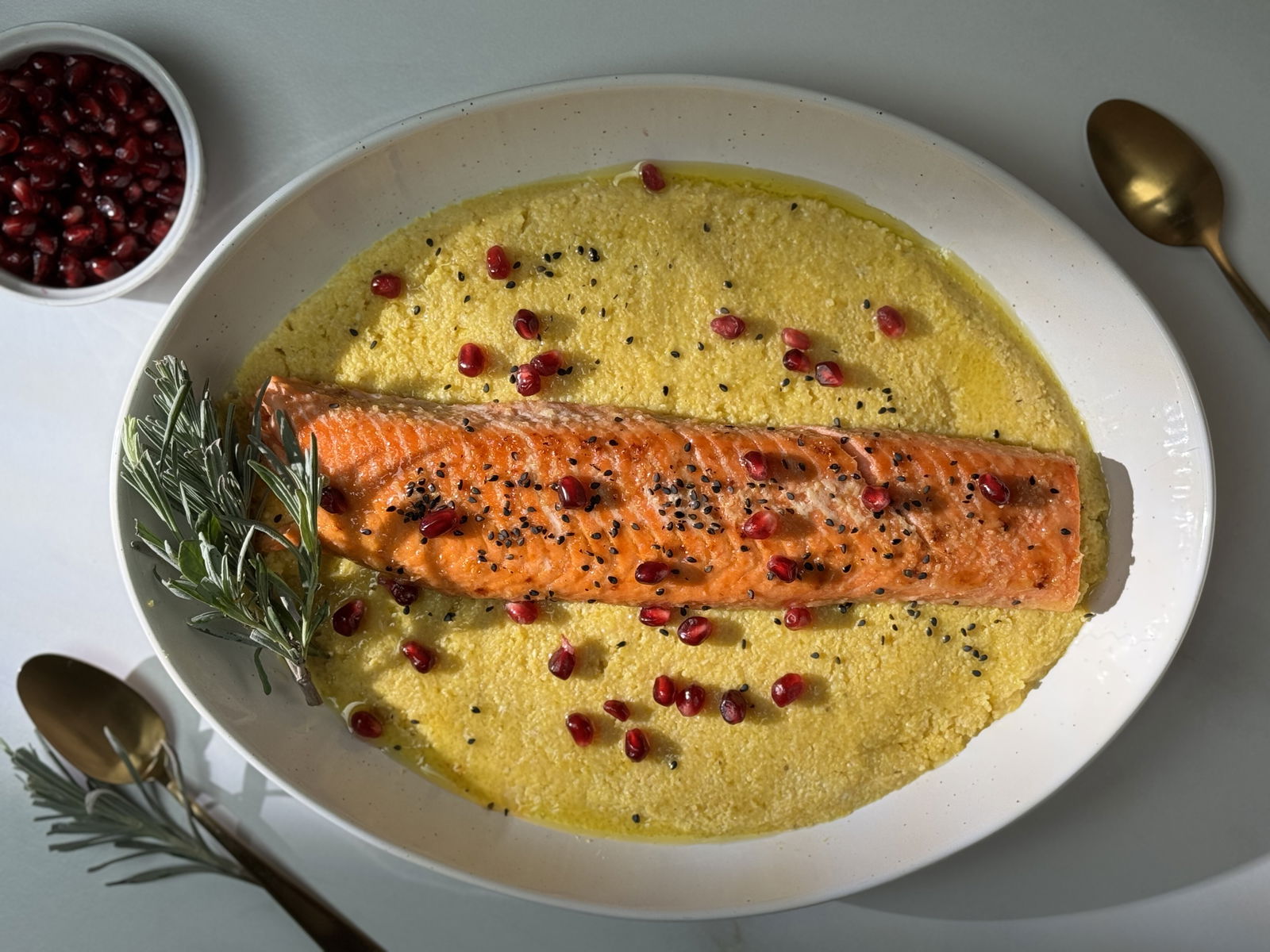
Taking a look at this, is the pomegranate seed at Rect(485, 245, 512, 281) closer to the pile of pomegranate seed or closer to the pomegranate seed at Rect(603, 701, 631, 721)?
the pile of pomegranate seed

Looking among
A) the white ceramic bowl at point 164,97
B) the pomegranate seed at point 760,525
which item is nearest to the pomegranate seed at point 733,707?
the pomegranate seed at point 760,525

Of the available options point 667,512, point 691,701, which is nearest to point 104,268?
point 667,512

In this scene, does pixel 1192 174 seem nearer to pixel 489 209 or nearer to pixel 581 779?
pixel 489 209

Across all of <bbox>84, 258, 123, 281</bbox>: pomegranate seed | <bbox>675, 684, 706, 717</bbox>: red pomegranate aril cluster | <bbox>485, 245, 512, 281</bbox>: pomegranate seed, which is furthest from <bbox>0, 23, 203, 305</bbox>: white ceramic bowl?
<bbox>675, 684, 706, 717</bbox>: red pomegranate aril cluster

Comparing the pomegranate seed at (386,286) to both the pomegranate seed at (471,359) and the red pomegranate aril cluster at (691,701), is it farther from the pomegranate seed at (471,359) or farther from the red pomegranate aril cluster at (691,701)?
the red pomegranate aril cluster at (691,701)

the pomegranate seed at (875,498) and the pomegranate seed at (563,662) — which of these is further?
the pomegranate seed at (563,662)

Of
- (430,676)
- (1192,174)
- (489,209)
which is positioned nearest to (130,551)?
(430,676)
